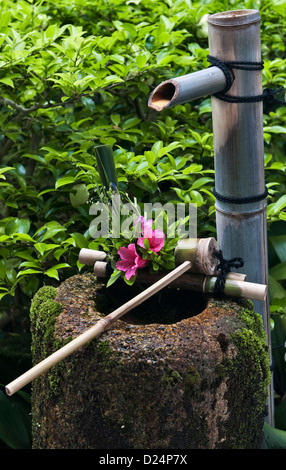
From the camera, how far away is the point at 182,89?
2.05 metres

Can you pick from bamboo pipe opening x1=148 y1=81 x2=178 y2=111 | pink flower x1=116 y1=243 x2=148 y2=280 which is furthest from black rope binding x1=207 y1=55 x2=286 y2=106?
pink flower x1=116 y1=243 x2=148 y2=280

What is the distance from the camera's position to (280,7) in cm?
365

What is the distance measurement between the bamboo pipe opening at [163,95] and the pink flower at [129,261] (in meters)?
0.51

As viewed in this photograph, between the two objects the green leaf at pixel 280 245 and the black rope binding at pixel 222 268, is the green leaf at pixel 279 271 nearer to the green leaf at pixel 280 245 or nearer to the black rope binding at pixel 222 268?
the green leaf at pixel 280 245

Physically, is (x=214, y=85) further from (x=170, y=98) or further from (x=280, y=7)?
(x=280, y=7)

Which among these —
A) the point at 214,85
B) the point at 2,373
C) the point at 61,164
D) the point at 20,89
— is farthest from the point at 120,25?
the point at 2,373

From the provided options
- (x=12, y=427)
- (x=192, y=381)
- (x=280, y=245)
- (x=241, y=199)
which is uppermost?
(x=241, y=199)

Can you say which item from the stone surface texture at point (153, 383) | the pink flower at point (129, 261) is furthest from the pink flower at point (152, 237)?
the stone surface texture at point (153, 383)

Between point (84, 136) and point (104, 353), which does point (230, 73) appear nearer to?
point (84, 136)

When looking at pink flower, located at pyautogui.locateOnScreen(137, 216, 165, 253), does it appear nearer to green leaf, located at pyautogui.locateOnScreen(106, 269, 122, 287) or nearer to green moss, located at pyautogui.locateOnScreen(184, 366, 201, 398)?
green leaf, located at pyautogui.locateOnScreen(106, 269, 122, 287)

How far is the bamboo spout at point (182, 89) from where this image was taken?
6.70 feet

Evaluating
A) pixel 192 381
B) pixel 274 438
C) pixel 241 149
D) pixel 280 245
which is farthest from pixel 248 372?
pixel 280 245

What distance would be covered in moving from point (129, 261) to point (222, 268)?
34 centimetres
